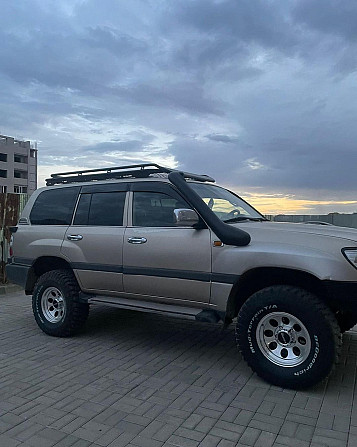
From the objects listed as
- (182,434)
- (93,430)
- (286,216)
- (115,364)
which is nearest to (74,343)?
(115,364)

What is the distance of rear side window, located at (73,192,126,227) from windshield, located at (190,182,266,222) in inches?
39.7

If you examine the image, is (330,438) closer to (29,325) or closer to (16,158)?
(29,325)

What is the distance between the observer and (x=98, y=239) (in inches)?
202

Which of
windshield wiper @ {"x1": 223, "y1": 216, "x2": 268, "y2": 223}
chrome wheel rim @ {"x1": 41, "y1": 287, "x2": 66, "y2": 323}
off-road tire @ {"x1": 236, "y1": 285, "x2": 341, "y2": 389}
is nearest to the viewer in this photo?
off-road tire @ {"x1": 236, "y1": 285, "x2": 341, "y2": 389}

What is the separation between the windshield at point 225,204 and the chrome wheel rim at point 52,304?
7.82 feet

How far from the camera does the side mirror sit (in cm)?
414

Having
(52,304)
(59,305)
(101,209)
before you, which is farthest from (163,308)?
(52,304)

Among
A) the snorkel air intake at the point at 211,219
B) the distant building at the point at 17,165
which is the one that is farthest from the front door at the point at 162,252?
the distant building at the point at 17,165

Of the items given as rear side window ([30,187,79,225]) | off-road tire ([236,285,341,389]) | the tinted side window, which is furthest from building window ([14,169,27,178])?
off-road tire ([236,285,341,389])

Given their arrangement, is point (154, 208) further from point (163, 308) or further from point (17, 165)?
point (17, 165)

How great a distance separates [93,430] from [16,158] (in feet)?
317

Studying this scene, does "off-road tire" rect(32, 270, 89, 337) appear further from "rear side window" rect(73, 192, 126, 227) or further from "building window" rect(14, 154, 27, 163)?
"building window" rect(14, 154, 27, 163)

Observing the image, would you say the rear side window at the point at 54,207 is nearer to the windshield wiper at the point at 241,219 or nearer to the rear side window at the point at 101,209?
the rear side window at the point at 101,209

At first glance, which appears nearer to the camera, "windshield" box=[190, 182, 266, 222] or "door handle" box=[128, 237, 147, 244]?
"windshield" box=[190, 182, 266, 222]
